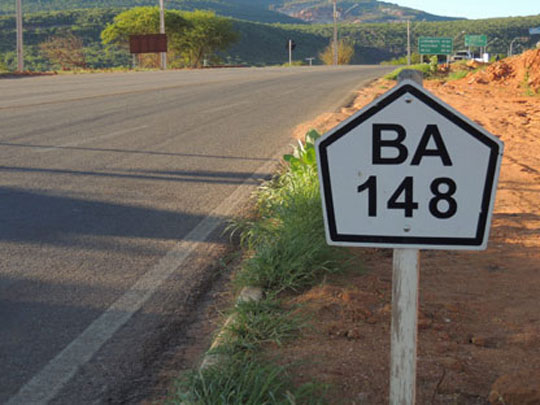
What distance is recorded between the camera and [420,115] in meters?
1.92

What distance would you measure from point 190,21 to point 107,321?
2135 inches

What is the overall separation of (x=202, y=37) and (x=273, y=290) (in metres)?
53.2

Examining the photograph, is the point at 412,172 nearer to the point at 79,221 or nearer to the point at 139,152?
the point at 79,221

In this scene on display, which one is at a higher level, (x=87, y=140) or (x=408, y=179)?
(x=408, y=179)

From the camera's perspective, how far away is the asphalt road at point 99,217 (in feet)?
11.3

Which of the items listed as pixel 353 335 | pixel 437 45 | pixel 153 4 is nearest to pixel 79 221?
pixel 353 335

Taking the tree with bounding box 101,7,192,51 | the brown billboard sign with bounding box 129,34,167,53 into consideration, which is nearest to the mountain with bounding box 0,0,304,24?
the tree with bounding box 101,7,192,51

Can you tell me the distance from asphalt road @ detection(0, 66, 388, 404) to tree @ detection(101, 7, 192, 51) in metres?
42.1

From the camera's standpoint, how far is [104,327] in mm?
3703

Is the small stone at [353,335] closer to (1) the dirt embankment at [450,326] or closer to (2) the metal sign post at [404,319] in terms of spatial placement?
(1) the dirt embankment at [450,326]

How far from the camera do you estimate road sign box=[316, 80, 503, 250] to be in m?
1.92

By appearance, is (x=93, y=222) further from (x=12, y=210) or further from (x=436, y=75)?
(x=436, y=75)

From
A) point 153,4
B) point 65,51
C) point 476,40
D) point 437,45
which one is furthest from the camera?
point 153,4

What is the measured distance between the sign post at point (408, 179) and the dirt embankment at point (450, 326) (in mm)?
916
